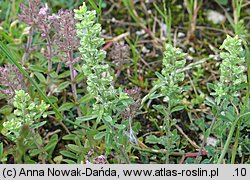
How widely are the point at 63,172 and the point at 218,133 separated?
0.60 meters

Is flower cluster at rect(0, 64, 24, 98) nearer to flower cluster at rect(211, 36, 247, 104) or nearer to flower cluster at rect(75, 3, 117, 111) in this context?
flower cluster at rect(75, 3, 117, 111)

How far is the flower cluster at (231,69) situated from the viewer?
1708 mm

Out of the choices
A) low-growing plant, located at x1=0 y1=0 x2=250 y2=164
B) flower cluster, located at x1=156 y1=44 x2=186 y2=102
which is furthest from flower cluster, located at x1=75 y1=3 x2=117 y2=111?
flower cluster, located at x1=156 y1=44 x2=186 y2=102

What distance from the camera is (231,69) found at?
174 centimetres

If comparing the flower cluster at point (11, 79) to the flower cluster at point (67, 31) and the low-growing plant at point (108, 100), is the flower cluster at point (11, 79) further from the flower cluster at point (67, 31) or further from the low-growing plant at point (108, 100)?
the flower cluster at point (67, 31)

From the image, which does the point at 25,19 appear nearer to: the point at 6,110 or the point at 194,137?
the point at 6,110

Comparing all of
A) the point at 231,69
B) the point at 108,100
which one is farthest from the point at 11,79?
the point at 231,69

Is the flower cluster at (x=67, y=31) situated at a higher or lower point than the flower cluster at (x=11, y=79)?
higher

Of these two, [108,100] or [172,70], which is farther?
[108,100]

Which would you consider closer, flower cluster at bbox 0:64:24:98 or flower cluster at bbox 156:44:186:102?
flower cluster at bbox 156:44:186:102

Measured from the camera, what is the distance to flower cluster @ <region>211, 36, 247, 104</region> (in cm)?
171

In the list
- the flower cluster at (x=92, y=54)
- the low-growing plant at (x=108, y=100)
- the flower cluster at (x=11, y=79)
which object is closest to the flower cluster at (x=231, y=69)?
the low-growing plant at (x=108, y=100)

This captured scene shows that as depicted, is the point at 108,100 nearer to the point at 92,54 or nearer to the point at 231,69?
the point at 92,54

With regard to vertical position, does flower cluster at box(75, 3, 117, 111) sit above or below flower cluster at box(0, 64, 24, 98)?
above
